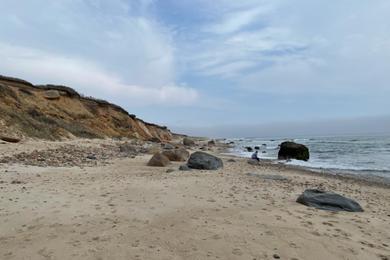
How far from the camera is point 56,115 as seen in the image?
31641 millimetres

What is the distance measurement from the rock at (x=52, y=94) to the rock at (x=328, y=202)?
29.9m

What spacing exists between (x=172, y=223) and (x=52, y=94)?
31007mm

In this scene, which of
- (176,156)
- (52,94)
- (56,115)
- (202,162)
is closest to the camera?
(202,162)

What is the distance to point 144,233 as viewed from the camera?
5.70 metres

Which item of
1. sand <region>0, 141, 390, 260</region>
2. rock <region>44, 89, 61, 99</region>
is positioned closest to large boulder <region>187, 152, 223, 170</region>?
sand <region>0, 141, 390, 260</region>

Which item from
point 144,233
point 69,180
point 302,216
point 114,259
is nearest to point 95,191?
point 69,180

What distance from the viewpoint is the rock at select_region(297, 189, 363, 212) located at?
8070mm

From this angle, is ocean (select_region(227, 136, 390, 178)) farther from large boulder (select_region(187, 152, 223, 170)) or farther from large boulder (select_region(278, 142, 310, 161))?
large boulder (select_region(187, 152, 223, 170))

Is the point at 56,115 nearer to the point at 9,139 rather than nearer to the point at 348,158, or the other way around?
the point at 9,139

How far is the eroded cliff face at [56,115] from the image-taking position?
2116cm

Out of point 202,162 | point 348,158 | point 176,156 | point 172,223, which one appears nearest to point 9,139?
point 176,156

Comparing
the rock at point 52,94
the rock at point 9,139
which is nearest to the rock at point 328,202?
the rock at point 9,139

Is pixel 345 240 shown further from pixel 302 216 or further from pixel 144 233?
pixel 144 233

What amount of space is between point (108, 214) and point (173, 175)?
5.39 metres
